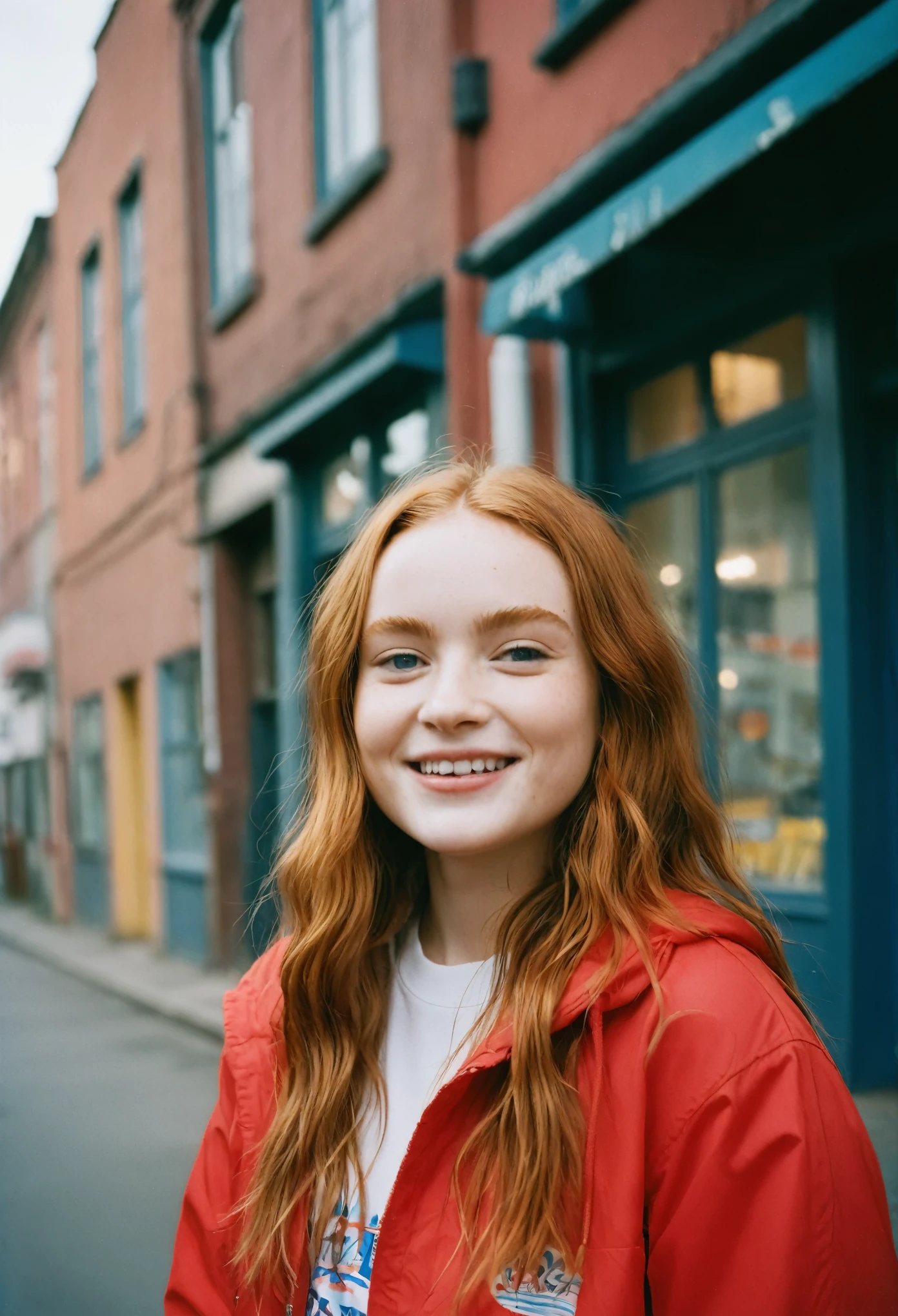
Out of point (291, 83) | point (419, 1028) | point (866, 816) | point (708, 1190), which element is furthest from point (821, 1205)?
point (291, 83)

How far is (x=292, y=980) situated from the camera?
1370 mm

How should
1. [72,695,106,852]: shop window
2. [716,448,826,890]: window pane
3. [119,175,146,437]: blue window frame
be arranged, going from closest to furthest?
[716,448,826,890]: window pane
[119,175,146,437]: blue window frame
[72,695,106,852]: shop window

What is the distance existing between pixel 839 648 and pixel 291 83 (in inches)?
137

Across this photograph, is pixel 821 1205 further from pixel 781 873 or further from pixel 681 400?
pixel 681 400

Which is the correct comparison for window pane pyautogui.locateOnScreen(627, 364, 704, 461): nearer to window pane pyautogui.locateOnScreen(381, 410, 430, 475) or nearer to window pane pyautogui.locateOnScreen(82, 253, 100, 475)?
window pane pyautogui.locateOnScreen(381, 410, 430, 475)

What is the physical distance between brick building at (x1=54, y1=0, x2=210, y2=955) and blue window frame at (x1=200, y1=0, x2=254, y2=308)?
20 centimetres

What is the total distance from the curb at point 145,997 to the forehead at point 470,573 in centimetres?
298

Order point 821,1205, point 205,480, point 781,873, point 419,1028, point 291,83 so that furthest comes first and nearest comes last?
1. point 205,480
2. point 291,83
3. point 781,873
4. point 419,1028
5. point 821,1205

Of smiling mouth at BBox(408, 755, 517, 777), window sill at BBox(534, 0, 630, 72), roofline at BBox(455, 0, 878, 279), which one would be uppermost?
window sill at BBox(534, 0, 630, 72)

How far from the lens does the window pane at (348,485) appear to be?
651 centimetres

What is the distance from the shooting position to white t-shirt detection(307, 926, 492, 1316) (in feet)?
4.04

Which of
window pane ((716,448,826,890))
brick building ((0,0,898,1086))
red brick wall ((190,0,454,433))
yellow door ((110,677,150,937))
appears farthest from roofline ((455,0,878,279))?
yellow door ((110,677,150,937))

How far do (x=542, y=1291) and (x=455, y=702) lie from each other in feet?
1.85

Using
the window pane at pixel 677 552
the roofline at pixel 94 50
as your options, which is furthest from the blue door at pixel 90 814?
the roofline at pixel 94 50
